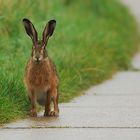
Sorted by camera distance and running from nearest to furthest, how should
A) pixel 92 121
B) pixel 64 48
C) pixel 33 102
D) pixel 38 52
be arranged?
pixel 38 52 → pixel 92 121 → pixel 33 102 → pixel 64 48

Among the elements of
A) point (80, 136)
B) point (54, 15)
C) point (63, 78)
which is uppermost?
point (54, 15)

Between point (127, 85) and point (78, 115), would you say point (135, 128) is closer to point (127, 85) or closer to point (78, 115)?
point (78, 115)

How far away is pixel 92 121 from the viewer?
8.46 m

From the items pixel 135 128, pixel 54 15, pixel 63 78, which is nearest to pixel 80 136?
pixel 135 128

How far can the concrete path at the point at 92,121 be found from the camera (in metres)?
7.58

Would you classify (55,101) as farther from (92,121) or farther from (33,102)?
(92,121)

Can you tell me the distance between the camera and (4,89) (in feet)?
29.3

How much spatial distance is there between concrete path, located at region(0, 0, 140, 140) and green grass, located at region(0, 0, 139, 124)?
295 millimetres

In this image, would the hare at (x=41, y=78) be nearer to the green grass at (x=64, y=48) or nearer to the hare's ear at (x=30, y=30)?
the hare's ear at (x=30, y=30)

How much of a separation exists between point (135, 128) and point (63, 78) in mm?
2774

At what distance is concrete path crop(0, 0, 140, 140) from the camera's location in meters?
7.58

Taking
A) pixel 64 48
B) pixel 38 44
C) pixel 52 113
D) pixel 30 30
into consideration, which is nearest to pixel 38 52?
pixel 38 44

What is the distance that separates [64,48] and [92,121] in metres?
4.04

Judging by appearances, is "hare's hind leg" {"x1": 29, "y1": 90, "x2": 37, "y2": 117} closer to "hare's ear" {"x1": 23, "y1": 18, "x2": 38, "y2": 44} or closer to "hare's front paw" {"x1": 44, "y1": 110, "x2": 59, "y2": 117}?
"hare's front paw" {"x1": 44, "y1": 110, "x2": 59, "y2": 117}
